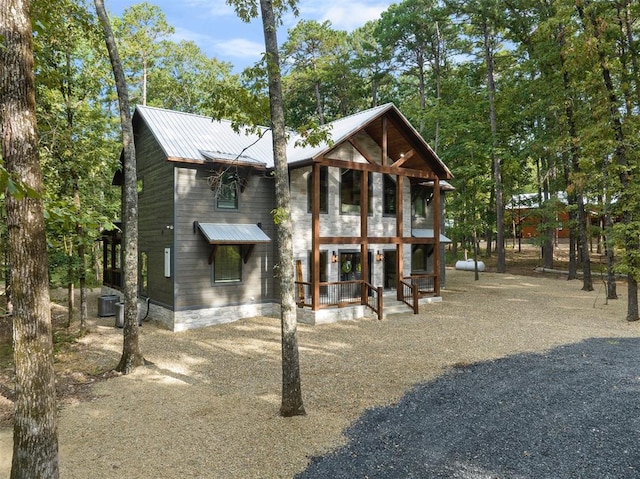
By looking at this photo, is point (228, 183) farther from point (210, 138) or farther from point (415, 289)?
point (415, 289)

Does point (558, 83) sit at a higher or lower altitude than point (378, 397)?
higher

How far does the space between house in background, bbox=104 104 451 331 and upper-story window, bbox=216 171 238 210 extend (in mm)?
38

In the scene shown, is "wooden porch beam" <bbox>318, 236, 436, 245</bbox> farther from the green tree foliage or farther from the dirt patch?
the green tree foliage

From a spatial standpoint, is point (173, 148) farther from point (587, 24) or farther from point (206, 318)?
point (587, 24)

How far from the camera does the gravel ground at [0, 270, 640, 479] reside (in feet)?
16.3

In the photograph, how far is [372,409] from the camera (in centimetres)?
669

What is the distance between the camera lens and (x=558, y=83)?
2088 cm

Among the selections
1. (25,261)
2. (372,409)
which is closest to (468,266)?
(372,409)

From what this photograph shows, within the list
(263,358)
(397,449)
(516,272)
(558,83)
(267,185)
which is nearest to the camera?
(397,449)

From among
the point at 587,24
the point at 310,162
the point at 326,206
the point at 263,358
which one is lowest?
the point at 263,358

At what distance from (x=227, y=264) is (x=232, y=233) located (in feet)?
4.33

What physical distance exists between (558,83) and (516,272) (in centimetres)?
1285

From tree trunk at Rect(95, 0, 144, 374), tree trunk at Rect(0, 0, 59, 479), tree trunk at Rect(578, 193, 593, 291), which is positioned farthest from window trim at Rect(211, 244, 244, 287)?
tree trunk at Rect(578, 193, 593, 291)

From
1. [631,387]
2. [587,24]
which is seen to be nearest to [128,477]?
[631,387]
